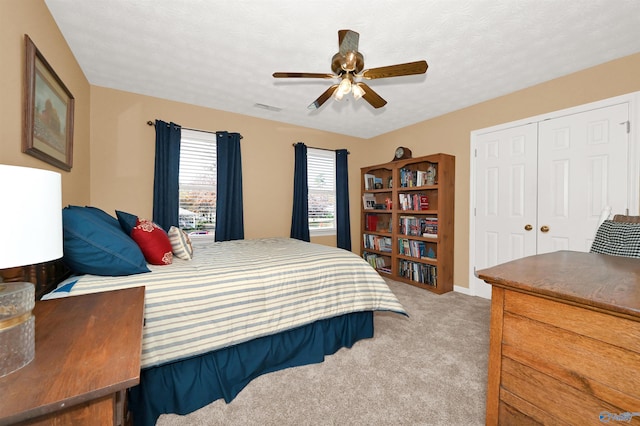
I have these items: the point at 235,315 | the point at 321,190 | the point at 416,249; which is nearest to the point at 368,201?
the point at 321,190

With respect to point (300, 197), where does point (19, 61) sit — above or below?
above

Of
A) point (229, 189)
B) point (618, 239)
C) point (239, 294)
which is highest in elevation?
point (229, 189)

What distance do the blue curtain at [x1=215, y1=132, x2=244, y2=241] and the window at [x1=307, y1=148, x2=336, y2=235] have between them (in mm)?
1237

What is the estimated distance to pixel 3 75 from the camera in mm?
1354

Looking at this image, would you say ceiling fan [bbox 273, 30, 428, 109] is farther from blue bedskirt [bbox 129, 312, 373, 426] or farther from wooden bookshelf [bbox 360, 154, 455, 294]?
wooden bookshelf [bbox 360, 154, 455, 294]

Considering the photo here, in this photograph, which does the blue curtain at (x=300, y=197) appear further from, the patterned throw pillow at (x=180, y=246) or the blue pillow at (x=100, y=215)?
the blue pillow at (x=100, y=215)

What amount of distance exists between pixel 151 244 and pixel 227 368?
95 centimetres

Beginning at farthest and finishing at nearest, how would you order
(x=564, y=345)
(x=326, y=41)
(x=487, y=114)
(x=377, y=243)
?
→ 1. (x=377, y=243)
2. (x=487, y=114)
3. (x=326, y=41)
4. (x=564, y=345)

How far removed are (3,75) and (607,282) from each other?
2.89 meters

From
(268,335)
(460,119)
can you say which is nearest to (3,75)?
(268,335)

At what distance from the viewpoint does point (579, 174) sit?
8.73 feet

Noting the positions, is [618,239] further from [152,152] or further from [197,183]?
[152,152]

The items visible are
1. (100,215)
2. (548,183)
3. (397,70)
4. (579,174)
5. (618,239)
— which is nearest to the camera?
(618,239)

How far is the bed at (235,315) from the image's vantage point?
145 centimetres
